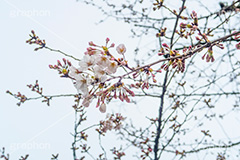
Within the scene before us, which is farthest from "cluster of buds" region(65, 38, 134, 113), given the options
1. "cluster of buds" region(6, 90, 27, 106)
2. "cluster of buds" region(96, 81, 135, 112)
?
"cluster of buds" region(6, 90, 27, 106)

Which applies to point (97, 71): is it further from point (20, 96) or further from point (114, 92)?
point (20, 96)

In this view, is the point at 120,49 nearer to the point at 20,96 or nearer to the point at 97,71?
the point at 97,71

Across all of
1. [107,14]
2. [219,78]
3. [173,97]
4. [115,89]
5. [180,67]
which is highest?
[107,14]

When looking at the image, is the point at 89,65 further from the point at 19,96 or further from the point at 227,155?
the point at 227,155

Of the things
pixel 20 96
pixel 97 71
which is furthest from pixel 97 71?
pixel 20 96

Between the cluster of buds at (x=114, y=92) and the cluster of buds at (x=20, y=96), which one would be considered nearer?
the cluster of buds at (x=114, y=92)

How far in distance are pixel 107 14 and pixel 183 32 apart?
2532 mm

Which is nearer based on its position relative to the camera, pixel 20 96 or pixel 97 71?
pixel 97 71

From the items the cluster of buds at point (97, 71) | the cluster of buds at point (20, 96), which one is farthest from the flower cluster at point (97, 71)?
the cluster of buds at point (20, 96)

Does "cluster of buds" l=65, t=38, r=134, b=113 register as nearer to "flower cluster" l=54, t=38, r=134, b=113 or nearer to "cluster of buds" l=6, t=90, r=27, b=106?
"flower cluster" l=54, t=38, r=134, b=113

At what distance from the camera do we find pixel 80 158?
12.0ft

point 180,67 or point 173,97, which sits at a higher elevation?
point 173,97

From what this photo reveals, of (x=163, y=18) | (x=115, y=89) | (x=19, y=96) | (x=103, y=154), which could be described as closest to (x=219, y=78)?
(x=163, y=18)

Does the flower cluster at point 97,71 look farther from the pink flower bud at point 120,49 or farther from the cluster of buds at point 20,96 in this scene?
the cluster of buds at point 20,96
